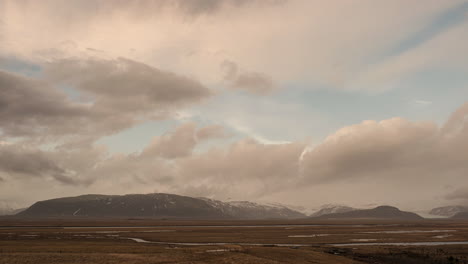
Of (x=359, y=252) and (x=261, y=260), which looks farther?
(x=359, y=252)

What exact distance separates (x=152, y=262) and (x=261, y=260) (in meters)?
17.8

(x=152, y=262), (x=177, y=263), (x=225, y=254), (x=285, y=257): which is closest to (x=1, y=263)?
(x=152, y=262)

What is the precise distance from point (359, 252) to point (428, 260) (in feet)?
44.4

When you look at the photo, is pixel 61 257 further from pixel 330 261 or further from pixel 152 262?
pixel 330 261

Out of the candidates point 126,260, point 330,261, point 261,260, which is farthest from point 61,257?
point 330,261

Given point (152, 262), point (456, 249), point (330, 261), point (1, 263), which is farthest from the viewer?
point (456, 249)

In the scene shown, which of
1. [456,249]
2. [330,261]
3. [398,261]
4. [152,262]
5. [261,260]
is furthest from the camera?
[456,249]

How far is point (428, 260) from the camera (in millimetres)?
66000

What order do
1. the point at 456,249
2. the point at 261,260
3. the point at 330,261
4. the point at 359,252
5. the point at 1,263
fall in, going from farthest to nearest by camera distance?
the point at 456,249, the point at 359,252, the point at 330,261, the point at 261,260, the point at 1,263

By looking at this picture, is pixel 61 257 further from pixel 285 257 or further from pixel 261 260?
pixel 285 257

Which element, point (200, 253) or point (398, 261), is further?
point (398, 261)

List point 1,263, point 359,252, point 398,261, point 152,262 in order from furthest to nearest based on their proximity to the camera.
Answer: point 359,252, point 398,261, point 152,262, point 1,263

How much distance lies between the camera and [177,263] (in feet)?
161

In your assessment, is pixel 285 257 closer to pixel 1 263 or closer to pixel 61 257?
pixel 61 257
